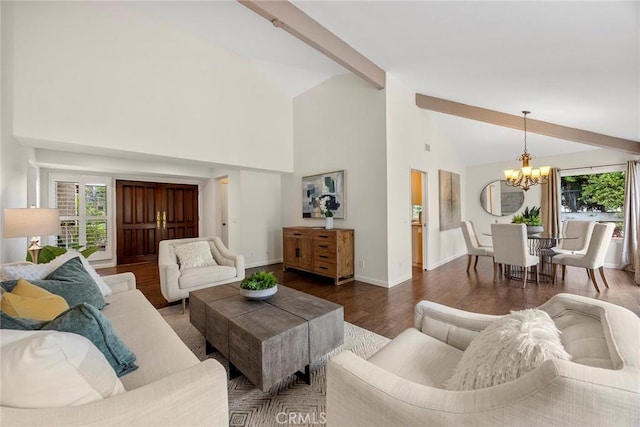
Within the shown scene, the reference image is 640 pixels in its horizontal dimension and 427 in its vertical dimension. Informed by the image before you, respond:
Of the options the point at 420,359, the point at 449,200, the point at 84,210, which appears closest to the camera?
the point at 420,359

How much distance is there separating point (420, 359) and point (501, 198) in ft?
21.2

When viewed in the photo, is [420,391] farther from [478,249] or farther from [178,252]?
[478,249]

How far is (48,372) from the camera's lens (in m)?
0.77

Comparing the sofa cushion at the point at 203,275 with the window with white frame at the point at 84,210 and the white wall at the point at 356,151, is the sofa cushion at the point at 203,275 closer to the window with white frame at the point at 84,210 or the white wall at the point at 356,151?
the white wall at the point at 356,151

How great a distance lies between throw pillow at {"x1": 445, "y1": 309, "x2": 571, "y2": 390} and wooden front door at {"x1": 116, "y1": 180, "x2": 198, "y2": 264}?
259 inches

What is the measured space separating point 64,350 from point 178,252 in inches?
106

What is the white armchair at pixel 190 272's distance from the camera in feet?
9.72

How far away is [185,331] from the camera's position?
2512 millimetres

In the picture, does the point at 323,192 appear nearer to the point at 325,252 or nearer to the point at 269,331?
the point at 325,252

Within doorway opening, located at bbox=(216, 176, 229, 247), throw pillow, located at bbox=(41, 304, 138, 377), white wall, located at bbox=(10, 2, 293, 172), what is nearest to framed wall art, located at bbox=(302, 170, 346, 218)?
white wall, located at bbox=(10, 2, 293, 172)

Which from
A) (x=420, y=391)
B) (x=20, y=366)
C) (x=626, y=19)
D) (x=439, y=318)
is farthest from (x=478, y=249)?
(x=20, y=366)

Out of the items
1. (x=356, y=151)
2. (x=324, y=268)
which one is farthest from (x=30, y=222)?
(x=356, y=151)

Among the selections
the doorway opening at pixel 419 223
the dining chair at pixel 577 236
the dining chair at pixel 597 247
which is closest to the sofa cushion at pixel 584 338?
the dining chair at pixel 597 247

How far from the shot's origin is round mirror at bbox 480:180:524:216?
6096 mm
